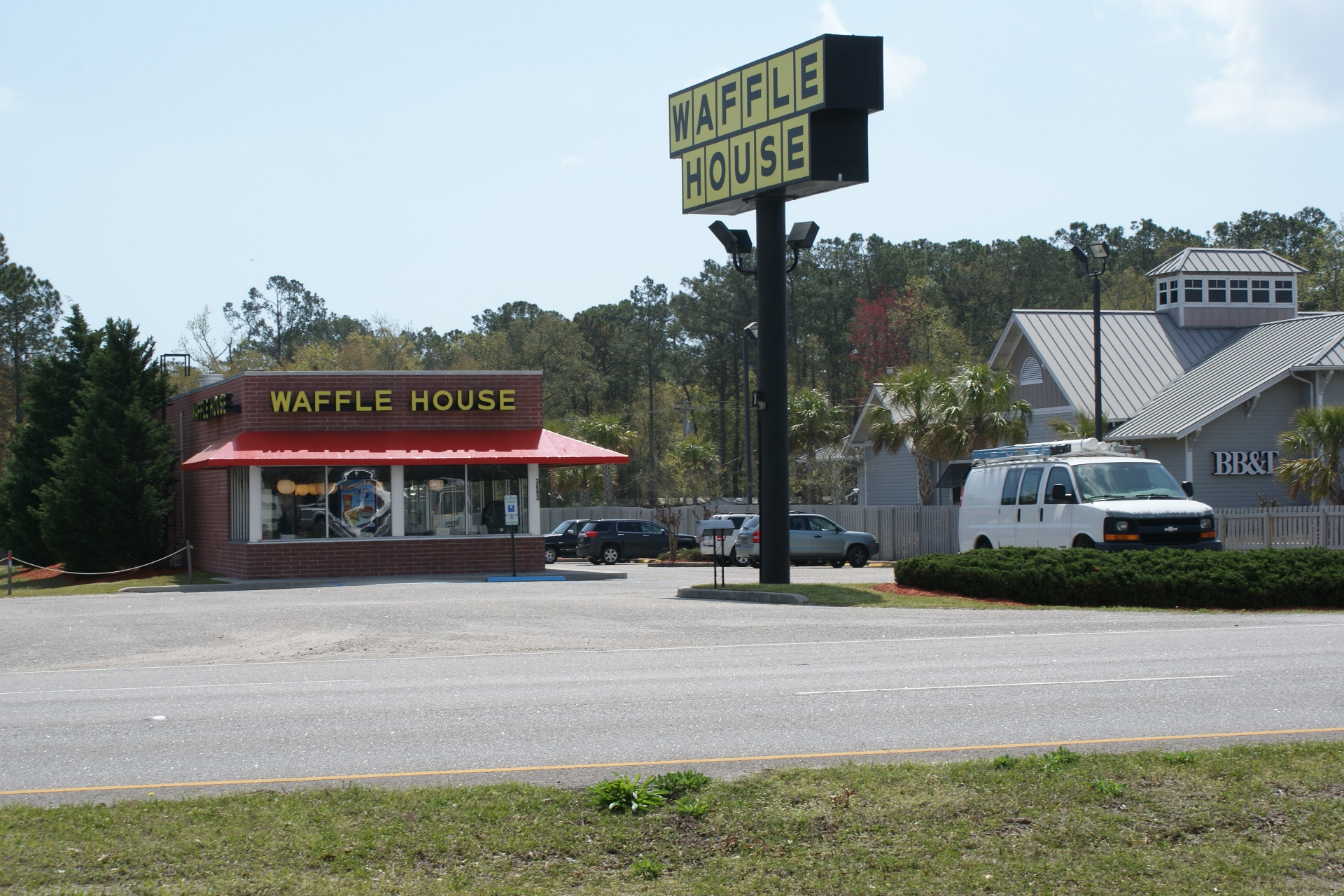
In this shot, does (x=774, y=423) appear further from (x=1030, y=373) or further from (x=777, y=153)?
(x=1030, y=373)

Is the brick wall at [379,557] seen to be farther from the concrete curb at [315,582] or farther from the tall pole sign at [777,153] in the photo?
the tall pole sign at [777,153]

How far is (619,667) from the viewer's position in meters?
12.6

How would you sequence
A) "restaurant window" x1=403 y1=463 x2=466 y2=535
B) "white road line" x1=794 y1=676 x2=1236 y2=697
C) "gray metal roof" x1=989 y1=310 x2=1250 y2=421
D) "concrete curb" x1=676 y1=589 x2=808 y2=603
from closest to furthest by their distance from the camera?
"white road line" x1=794 y1=676 x2=1236 y2=697 → "concrete curb" x1=676 y1=589 x2=808 y2=603 → "restaurant window" x1=403 y1=463 x2=466 y2=535 → "gray metal roof" x1=989 y1=310 x2=1250 y2=421

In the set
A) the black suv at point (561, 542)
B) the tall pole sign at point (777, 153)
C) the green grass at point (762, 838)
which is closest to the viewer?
the green grass at point (762, 838)

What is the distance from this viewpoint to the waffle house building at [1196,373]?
116 ft

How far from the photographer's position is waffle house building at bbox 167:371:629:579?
1129 inches

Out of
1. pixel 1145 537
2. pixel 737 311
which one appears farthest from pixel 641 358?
pixel 1145 537

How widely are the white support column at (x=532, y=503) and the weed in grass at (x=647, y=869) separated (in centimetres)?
2380

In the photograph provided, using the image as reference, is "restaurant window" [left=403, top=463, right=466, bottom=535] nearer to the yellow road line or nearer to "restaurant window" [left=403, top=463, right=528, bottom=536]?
"restaurant window" [left=403, top=463, right=528, bottom=536]

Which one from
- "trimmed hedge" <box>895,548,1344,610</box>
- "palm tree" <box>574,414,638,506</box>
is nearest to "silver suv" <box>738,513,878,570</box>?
"trimmed hedge" <box>895,548,1344,610</box>

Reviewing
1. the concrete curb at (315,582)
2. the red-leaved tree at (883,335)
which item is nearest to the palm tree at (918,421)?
the concrete curb at (315,582)

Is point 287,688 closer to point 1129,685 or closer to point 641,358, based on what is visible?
point 1129,685

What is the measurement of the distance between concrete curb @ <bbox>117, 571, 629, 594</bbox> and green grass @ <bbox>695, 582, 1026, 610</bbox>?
804 cm

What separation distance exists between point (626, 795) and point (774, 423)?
52.5 feet
